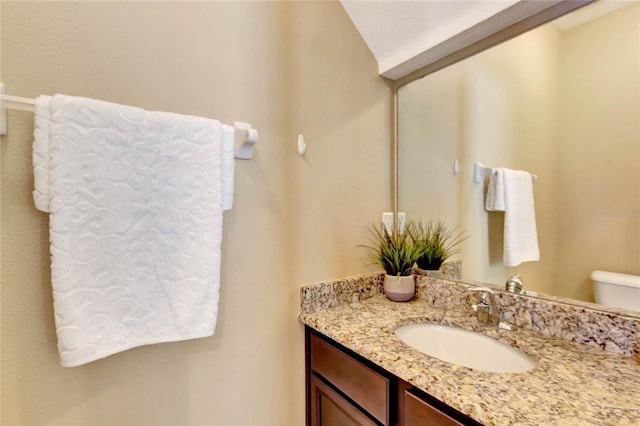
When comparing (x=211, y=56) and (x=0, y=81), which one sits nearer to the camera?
(x=0, y=81)

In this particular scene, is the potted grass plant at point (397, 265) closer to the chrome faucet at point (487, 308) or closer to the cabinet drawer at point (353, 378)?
the chrome faucet at point (487, 308)

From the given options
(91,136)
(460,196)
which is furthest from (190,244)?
A: (460,196)

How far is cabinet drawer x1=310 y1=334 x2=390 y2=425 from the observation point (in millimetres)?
772

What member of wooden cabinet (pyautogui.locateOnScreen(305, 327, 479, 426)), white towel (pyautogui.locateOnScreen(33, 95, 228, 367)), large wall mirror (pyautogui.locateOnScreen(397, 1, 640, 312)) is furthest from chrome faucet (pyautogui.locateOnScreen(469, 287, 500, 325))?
white towel (pyautogui.locateOnScreen(33, 95, 228, 367))

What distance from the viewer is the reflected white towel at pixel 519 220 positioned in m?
1.03

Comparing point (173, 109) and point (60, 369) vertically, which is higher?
point (173, 109)

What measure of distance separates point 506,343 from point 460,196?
61 centimetres

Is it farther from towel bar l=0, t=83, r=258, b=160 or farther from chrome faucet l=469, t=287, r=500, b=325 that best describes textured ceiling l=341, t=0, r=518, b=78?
chrome faucet l=469, t=287, r=500, b=325

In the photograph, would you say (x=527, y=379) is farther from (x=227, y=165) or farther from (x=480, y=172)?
(x=227, y=165)

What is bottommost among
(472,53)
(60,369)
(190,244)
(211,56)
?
(60,369)

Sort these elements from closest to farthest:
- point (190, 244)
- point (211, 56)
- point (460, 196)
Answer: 1. point (190, 244)
2. point (211, 56)
3. point (460, 196)

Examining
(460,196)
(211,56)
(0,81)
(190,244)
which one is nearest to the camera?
(0,81)

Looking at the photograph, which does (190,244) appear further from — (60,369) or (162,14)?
(162,14)

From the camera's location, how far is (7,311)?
67 cm
